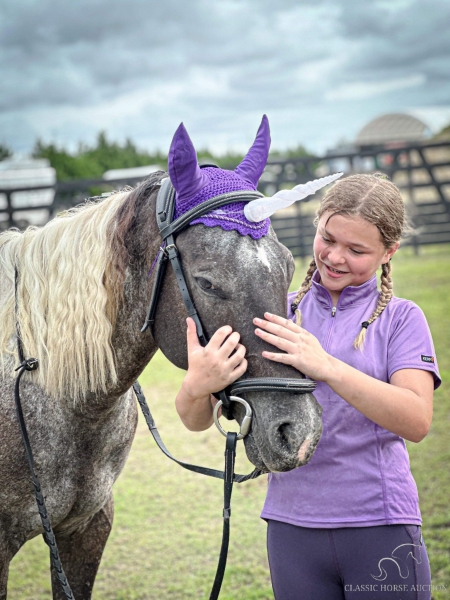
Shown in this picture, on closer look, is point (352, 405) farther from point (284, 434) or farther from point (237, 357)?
point (237, 357)

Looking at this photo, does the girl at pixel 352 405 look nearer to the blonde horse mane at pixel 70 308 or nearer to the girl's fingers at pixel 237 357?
the girl's fingers at pixel 237 357

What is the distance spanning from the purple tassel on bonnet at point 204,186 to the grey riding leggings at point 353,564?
0.96 metres

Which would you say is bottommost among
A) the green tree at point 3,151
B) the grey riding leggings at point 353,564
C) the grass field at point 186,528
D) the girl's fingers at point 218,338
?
the grass field at point 186,528

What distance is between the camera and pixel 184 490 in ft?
14.2

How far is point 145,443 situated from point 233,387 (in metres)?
3.84

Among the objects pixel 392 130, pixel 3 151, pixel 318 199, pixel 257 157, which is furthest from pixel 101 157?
pixel 257 157

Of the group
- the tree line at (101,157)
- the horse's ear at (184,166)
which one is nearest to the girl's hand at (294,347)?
the horse's ear at (184,166)

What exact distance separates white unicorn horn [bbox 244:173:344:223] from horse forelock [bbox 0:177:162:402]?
46 centimetres

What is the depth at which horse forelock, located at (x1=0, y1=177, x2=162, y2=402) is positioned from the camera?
6.07 feet

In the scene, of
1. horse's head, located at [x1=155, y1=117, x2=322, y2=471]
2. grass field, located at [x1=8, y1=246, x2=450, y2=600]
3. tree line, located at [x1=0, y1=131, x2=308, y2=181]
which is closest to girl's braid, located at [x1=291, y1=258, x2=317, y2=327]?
horse's head, located at [x1=155, y1=117, x2=322, y2=471]

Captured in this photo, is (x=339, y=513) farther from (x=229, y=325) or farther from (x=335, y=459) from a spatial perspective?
(x=229, y=325)

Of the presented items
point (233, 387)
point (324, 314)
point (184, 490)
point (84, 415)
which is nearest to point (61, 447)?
point (84, 415)

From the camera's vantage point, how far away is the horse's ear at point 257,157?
6.14 ft

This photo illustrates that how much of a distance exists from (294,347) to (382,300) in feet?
1.40
